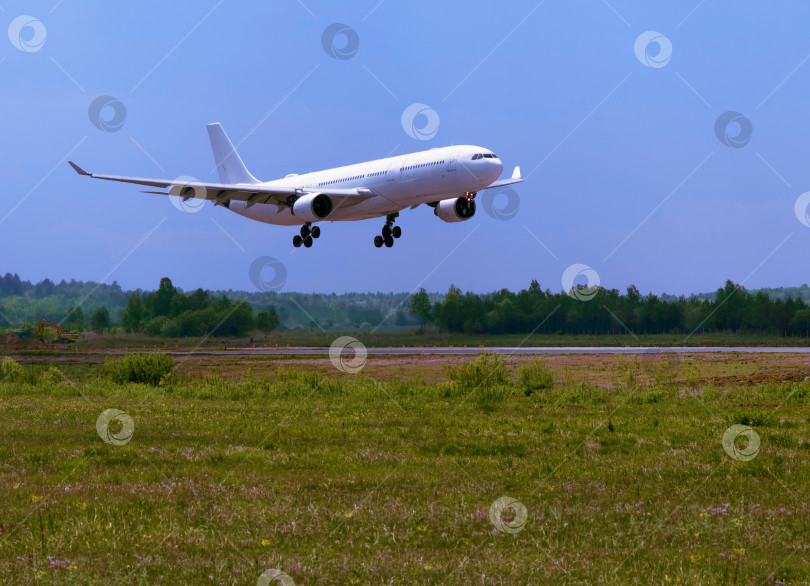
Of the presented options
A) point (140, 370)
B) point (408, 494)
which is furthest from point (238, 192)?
point (408, 494)

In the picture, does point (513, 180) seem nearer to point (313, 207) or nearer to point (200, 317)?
point (313, 207)

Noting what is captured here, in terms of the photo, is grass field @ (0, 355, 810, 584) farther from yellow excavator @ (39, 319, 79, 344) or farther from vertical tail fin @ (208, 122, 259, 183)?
yellow excavator @ (39, 319, 79, 344)

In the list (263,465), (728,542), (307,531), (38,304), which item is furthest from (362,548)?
(38,304)

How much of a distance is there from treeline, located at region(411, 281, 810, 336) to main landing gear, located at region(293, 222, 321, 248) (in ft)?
198

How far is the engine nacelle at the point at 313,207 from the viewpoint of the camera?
162ft

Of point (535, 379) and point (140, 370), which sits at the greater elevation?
point (140, 370)

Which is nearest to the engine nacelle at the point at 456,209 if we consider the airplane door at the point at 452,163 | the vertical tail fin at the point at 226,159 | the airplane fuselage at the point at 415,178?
the airplane fuselage at the point at 415,178

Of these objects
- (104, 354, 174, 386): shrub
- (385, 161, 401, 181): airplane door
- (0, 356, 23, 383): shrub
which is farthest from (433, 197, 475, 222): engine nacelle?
(0, 356, 23, 383): shrub

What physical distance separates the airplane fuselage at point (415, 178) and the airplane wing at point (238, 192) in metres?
0.51

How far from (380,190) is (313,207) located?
12.0 feet

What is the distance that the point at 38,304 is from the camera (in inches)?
6654

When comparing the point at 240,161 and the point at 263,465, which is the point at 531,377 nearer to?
the point at 263,465

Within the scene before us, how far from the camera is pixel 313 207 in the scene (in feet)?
162

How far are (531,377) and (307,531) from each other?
2752 centimetres
